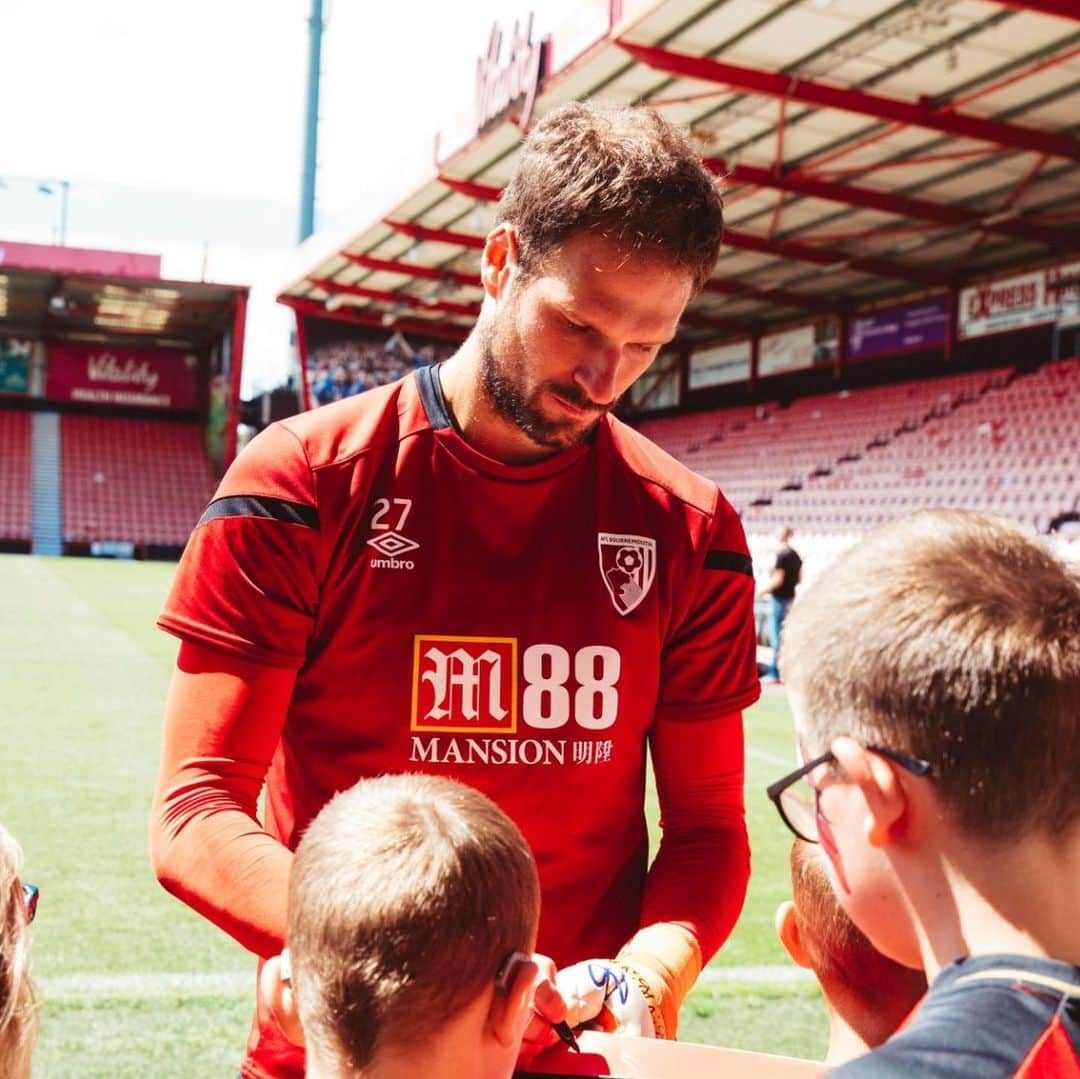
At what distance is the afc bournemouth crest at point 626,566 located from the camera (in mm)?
1982

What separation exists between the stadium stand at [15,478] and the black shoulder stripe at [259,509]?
38.0m

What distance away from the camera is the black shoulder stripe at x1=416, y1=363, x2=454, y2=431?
78.4 inches

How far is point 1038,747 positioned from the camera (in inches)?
44.8

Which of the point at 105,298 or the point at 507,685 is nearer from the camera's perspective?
the point at 507,685

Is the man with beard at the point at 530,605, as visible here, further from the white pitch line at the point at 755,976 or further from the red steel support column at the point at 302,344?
the red steel support column at the point at 302,344

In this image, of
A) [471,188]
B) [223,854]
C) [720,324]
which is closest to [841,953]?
[223,854]

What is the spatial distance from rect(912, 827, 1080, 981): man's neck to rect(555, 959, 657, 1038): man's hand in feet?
1.81

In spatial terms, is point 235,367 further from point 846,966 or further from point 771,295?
point 846,966

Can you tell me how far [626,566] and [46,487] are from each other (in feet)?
132

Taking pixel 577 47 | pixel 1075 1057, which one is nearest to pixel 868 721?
pixel 1075 1057

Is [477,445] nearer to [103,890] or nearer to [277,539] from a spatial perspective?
[277,539]

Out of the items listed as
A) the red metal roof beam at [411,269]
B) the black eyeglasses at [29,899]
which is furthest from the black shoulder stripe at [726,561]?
the red metal roof beam at [411,269]

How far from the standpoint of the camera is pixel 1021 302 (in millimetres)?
21891

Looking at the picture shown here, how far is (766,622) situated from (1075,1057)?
17.1 m
